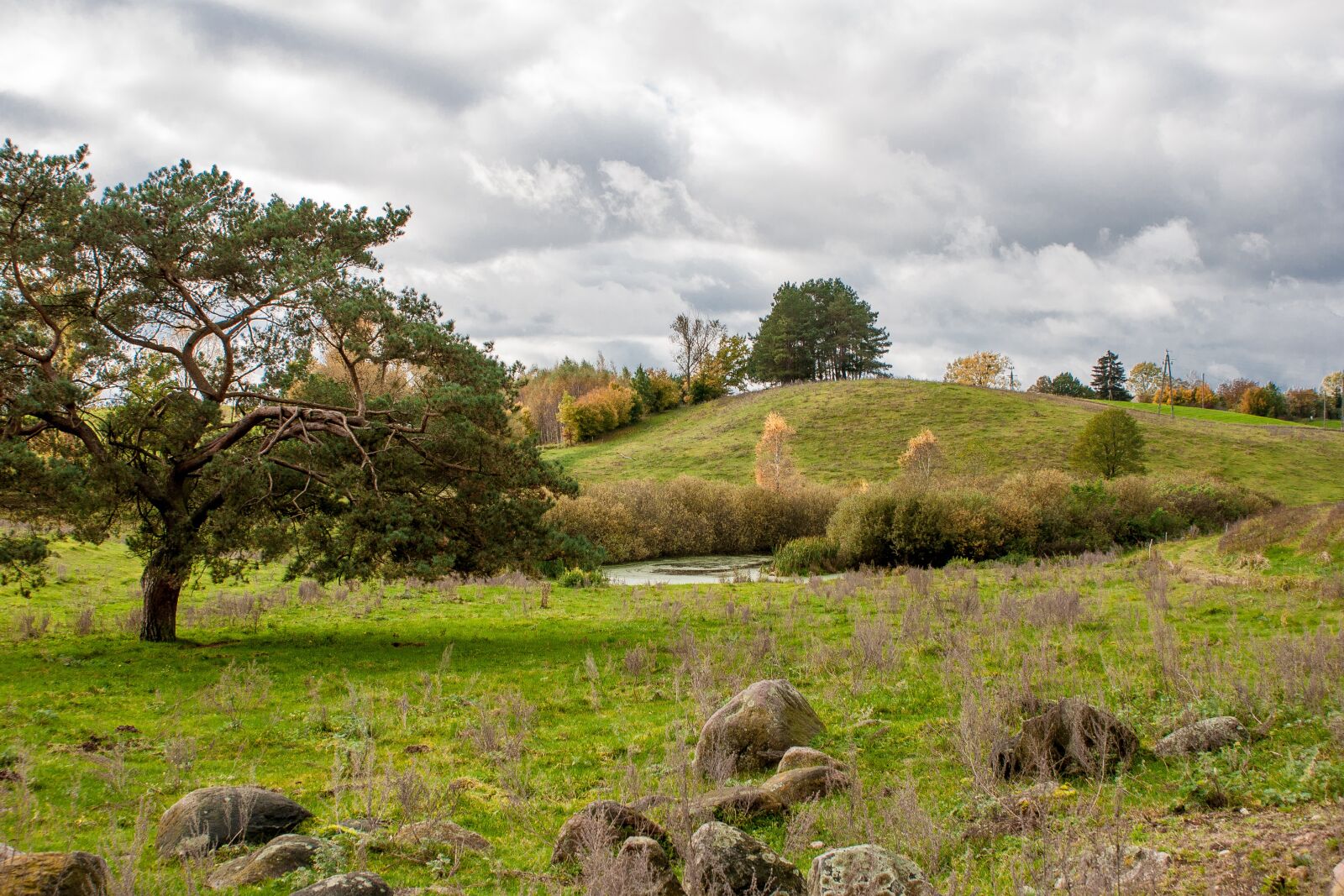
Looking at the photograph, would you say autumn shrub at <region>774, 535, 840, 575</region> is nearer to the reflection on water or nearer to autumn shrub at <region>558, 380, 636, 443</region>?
the reflection on water

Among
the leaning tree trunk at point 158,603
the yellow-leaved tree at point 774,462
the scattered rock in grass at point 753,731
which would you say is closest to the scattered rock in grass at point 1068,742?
the scattered rock in grass at point 753,731

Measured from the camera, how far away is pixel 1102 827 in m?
5.44

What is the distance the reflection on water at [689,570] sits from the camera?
31.4m

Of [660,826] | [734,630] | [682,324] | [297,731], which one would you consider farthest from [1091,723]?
[682,324]

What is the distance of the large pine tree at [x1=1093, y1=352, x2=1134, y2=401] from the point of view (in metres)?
122

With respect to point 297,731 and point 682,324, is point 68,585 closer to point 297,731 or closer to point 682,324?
point 297,731

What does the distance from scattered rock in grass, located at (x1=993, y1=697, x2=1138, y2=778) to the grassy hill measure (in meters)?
46.0

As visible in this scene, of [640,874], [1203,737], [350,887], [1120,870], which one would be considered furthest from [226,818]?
[1203,737]

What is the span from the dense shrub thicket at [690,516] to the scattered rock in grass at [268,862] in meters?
35.8

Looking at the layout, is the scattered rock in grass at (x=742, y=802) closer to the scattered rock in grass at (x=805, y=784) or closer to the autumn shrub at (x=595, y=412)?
the scattered rock in grass at (x=805, y=784)

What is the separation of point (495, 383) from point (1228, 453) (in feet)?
220

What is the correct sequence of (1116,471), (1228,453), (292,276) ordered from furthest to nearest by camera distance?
(1228,453)
(1116,471)
(292,276)

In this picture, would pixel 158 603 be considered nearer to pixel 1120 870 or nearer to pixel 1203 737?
pixel 1120 870

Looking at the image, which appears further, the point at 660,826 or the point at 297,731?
the point at 297,731
